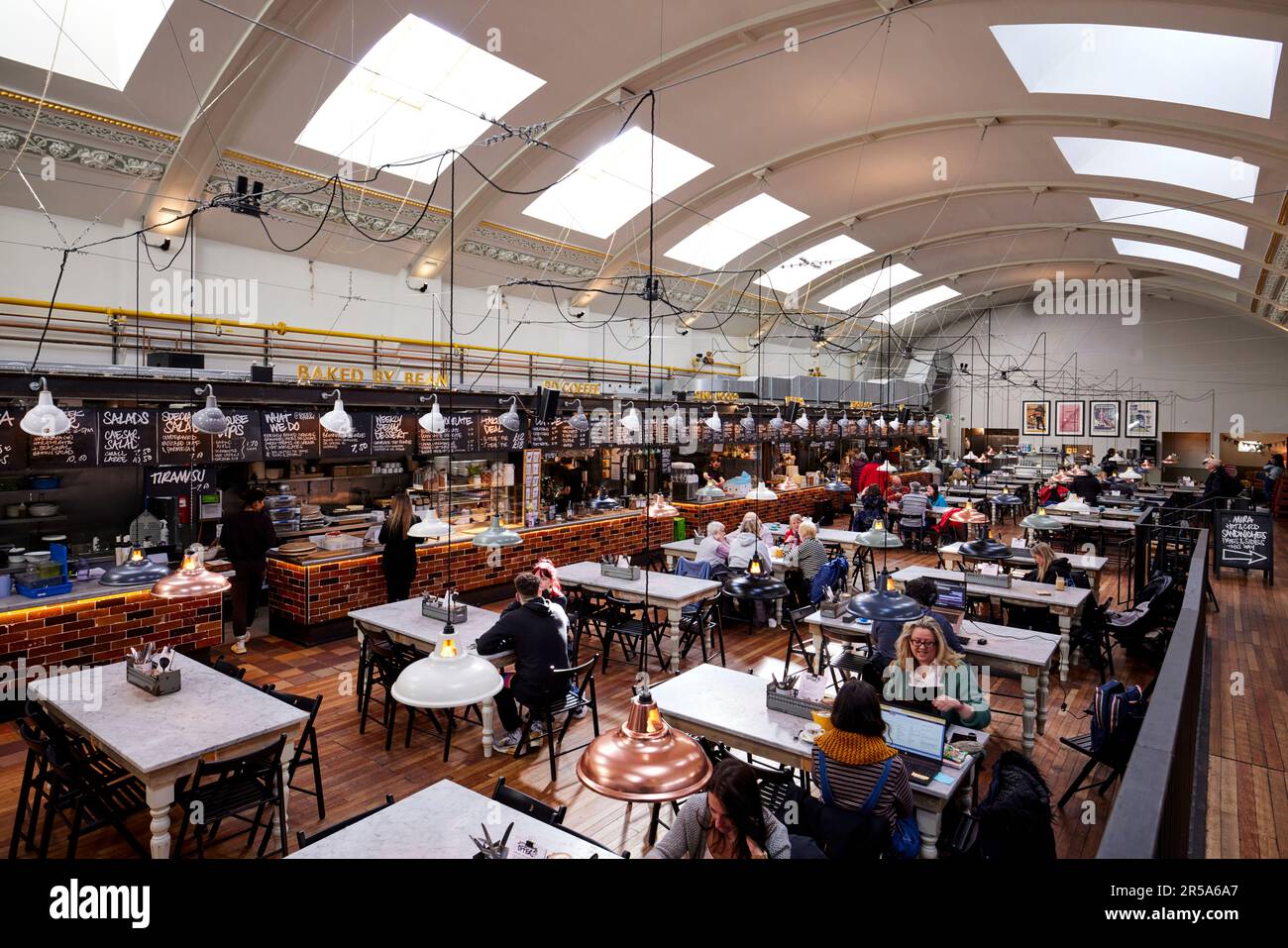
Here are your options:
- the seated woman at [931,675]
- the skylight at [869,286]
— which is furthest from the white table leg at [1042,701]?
the skylight at [869,286]

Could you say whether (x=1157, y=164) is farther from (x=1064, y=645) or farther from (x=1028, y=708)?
(x=1028, y=708)

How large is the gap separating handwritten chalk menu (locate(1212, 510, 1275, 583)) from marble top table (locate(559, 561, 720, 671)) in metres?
7.31

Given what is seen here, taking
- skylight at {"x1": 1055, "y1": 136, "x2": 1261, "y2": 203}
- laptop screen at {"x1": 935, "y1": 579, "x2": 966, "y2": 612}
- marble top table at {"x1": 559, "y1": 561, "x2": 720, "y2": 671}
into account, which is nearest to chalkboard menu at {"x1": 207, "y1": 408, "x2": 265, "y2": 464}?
marble top table at {"x1": 559, "y1": 561, "x2": 720, "y2": 671}

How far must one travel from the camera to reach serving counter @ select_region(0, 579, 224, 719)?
5633 mm

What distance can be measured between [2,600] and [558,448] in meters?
6.54

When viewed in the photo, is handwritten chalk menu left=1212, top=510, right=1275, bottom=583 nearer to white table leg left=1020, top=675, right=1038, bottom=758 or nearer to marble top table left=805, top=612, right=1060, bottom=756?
marble top table left=805, top=612, right=1060, bottom=756

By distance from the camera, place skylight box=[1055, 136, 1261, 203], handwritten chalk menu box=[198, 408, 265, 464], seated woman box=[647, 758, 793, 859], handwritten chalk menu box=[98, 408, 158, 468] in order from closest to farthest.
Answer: seated woman box=[647, 758, 793, 859]
handwritten chalk menu box=[98, 408, 158, 468]
handwritten chalk menu box=[198, 408, 265, 464]
skylight box=[1055, 136, 1261, 203]

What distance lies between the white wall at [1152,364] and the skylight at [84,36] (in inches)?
758

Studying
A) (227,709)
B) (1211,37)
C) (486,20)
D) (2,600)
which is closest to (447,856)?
(227,709)

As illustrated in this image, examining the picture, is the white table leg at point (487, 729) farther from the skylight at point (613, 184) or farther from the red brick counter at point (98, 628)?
the skylight at point (613, 184)

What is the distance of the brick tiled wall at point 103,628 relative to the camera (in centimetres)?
568

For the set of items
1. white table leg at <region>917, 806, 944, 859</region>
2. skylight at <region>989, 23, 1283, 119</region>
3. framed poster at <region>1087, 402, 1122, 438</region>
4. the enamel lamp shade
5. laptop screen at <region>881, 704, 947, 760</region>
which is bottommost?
white table leg at <region>917, 806, 944, 859</region>

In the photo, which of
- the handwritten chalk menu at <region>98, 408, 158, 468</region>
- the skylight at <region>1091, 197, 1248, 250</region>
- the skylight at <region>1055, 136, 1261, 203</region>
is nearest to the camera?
the handwritten chalk menu at <region>98, 408, 158, 468</region>

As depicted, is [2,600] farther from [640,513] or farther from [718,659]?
[640,513]
